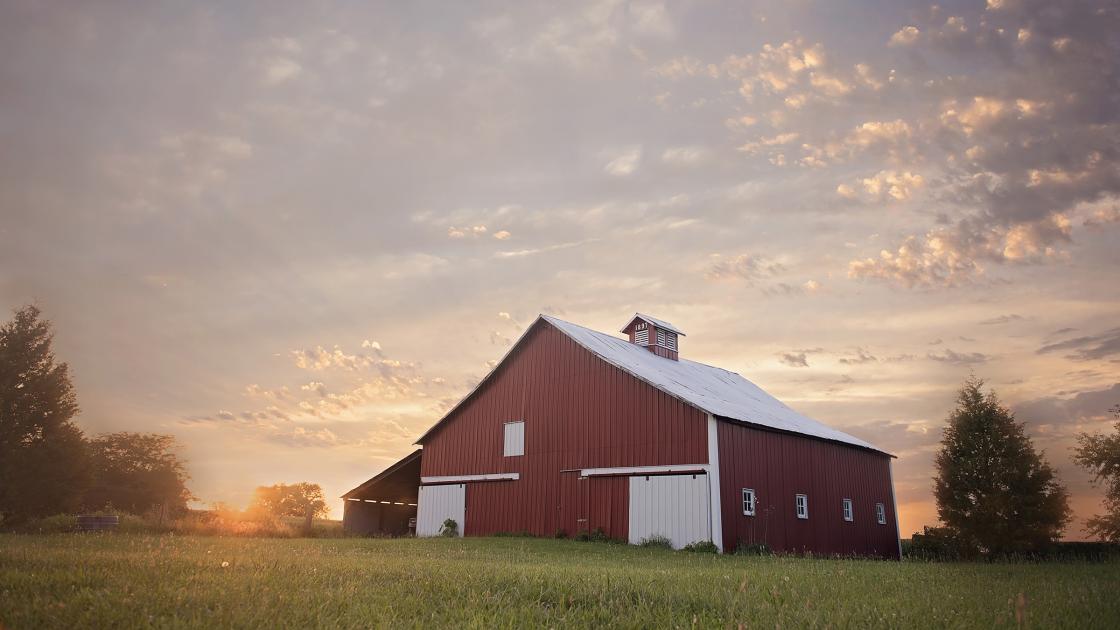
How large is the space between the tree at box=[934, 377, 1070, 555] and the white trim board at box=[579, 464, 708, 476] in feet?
42.2

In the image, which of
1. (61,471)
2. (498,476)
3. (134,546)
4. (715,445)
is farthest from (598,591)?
(61,471)

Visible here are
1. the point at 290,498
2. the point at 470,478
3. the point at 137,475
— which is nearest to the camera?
the point at 470,478

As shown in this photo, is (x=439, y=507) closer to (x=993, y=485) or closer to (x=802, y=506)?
(x=802, y=506)

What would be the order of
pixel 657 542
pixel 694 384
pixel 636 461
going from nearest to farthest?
pixel 657 542, pixel 636 461, pixel 694 384

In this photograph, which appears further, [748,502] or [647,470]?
[647,470]

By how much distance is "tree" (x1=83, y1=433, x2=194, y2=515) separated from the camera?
46031 mm

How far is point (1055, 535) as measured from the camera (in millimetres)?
27188

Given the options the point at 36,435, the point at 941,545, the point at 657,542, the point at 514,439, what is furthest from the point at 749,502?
the point at 36,435

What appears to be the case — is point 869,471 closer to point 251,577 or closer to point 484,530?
point 484,530

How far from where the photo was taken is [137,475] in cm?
4762

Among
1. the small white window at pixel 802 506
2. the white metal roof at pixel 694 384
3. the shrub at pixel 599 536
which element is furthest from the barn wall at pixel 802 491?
the shrub at pixel 599 536

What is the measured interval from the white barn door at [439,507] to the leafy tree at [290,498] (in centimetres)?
3461

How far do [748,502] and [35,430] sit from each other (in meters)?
33.7

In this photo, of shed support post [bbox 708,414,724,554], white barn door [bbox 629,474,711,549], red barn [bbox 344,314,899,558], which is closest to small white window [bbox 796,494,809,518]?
red barn [bbox 344,314,899,558]
